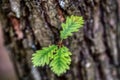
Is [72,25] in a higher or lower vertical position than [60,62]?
higher

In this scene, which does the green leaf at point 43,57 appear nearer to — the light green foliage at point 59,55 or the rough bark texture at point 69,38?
the light green foliage at point 59,55

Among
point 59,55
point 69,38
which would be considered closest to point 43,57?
point 59,55

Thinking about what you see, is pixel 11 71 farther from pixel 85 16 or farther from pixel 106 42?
pixel 85 16

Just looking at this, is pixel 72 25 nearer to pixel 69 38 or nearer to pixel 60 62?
pixel 60 62

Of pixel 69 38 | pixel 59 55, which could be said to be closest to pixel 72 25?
pixel 59 55

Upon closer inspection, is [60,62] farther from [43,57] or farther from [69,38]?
[69,38]

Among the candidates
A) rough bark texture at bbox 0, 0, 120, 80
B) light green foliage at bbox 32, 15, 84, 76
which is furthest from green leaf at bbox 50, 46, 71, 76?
rough bark texture at bbox 0, 0, 120, 80

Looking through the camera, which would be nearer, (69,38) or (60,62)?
(60,62)
